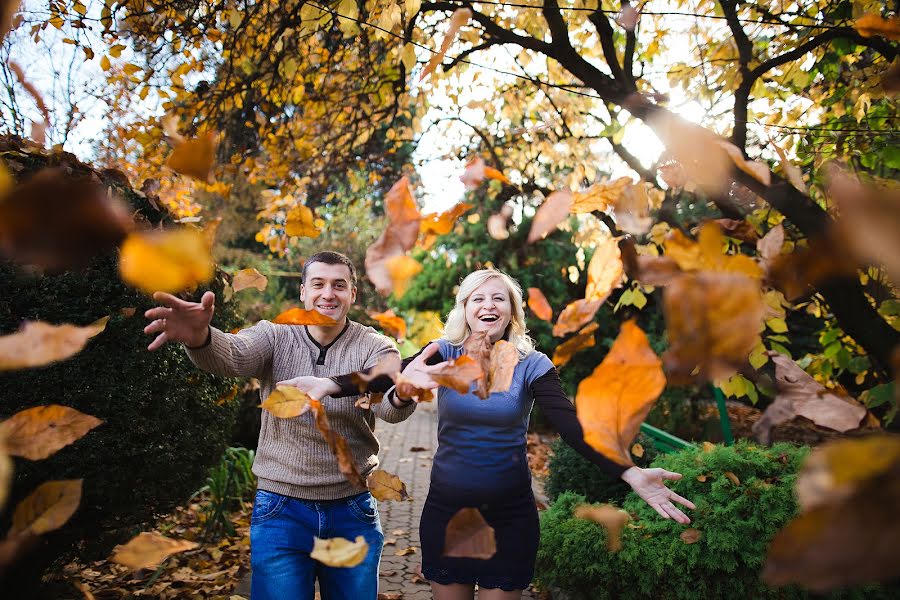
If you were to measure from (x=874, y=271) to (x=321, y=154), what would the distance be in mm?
5151

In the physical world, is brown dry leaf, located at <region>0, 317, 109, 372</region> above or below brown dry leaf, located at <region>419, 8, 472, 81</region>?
below

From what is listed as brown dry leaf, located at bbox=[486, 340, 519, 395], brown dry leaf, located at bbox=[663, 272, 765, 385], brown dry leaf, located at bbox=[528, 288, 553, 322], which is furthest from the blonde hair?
brown dry leaf, located at bbox=[663, 272, 765, 385]

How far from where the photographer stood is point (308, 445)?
7.18 ft

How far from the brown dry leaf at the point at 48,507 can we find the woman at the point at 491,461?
3.76ft

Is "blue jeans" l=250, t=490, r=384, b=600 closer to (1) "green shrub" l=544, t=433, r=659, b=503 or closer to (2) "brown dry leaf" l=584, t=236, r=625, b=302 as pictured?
(2) "brown dry leaf" l=584, t=236, r=625, b=302

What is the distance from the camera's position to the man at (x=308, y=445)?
2.08m

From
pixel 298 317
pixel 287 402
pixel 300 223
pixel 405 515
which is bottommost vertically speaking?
pixel 405 515

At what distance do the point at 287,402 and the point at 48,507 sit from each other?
24.0 inches

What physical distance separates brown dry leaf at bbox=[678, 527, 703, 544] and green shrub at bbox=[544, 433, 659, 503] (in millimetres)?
1144

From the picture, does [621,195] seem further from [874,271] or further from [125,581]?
[125,581]

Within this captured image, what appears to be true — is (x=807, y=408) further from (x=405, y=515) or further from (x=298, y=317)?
(x=405, y=515)

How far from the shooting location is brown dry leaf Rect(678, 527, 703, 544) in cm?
271

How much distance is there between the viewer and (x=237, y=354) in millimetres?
2160

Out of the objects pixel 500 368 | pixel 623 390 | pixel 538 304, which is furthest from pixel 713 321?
pixel 538 304
